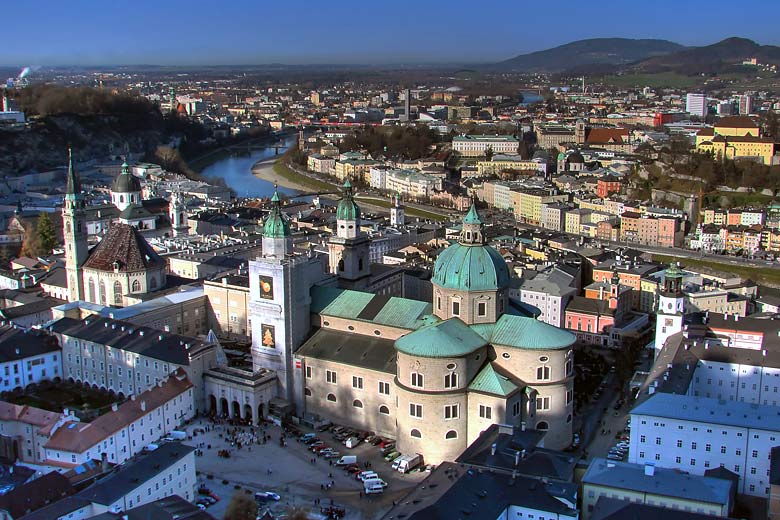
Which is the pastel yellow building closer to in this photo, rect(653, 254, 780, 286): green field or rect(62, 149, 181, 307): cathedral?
rect(653, 254, 780, 286): green field

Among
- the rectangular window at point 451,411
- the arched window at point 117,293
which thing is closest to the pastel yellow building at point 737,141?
the arched window at point 117,293

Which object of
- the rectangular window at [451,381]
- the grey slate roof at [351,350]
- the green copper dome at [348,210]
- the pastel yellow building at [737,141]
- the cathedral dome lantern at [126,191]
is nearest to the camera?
the rectangular window at [451,381]

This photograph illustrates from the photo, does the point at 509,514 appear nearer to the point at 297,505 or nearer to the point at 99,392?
the point at 297,505

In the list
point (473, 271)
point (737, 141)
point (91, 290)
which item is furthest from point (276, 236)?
point (737, 141)

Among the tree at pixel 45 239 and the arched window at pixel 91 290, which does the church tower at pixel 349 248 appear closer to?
the arched window at pixel 91 290

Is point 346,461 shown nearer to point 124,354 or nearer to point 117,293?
point 124,354

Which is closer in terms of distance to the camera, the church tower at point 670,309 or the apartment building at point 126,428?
the apartment building at point 126,428
